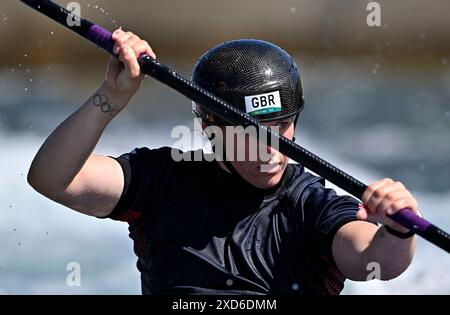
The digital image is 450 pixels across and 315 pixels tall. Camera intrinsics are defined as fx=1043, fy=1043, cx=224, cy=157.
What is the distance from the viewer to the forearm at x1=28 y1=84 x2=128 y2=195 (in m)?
3.81

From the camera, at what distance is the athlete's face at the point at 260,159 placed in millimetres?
3984

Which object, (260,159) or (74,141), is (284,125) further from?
(74,141)

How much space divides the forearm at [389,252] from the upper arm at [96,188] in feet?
3.35

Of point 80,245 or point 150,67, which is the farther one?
point 80,245

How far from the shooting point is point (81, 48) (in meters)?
9.79

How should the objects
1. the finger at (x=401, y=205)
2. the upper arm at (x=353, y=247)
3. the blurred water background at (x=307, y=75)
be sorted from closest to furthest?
the finger at (x=401, y=205), the upper arm at (x=353, y=247), the blurred water background at (x=307, y=75)

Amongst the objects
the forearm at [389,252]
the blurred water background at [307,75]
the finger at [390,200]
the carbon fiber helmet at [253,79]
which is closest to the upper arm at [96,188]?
the carbon fiber helmet at [253,79]

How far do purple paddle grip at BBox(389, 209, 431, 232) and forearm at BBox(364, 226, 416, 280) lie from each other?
16 cm

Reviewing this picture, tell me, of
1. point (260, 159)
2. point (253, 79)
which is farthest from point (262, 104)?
Answer: point (260, 159)

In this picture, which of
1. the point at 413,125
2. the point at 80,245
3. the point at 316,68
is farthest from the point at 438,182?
the point at 80,245

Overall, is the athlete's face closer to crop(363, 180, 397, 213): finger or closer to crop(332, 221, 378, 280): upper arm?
crop(332, 221, 378, 280): upper arm

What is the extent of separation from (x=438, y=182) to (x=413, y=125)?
37.5 inches

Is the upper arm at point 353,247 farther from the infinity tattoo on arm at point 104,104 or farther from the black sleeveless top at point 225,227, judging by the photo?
the infinity tattoo on arm at point 104,104

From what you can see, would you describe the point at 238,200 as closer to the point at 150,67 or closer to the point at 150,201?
the point at 150,201
